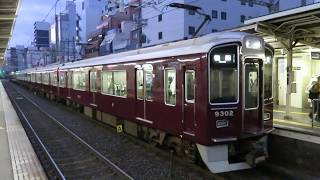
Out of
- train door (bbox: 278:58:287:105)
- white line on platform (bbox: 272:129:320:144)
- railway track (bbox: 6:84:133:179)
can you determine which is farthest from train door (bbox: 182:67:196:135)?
train door (bbox: 278:58:287:105)

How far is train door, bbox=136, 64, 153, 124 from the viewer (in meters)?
11.9

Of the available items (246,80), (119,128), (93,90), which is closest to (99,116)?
(93,90)

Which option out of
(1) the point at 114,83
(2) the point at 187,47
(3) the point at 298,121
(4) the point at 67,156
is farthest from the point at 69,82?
(2) the point at 187,47

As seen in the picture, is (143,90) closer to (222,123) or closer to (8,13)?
(222,123)

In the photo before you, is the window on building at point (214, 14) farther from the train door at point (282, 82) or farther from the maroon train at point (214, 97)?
the maroon train at point (214, 97)

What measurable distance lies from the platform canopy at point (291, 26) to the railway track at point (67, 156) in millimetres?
5834

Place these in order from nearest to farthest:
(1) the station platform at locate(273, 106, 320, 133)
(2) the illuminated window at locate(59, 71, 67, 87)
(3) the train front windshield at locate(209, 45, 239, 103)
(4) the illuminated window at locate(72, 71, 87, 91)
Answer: (3) the train front windshield at locate(209, 45, 239, 103) < (1) the station platform at locate(273, 106, 320, 133) < (4) the illuminated window at locate(72, 71, 87, 91) < (2) the illuminated window at locate(59, 71, 67, 87)

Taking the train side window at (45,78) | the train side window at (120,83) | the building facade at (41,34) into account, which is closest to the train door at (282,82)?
the train side window at (120,83)

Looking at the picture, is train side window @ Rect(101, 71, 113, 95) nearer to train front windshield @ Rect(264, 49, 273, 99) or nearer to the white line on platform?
the white line on platform

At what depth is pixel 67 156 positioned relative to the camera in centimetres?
1274

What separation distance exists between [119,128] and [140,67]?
3.15 m

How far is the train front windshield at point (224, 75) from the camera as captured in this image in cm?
912

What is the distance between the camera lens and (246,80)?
9.53 m

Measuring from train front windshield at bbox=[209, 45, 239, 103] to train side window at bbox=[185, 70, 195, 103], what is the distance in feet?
1.76
